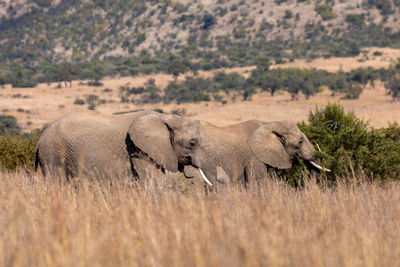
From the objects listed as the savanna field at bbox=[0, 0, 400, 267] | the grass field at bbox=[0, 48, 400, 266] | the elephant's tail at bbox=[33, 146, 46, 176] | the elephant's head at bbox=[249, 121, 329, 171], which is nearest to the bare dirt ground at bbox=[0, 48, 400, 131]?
the savanna field at bbox=[0, 0, 400, 267]

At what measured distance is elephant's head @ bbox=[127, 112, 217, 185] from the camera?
8102 mm

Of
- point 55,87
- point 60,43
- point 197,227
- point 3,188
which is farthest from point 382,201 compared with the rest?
point 60,43

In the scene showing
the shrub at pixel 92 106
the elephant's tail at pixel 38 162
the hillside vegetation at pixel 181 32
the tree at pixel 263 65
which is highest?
the elephant's tail at pixel 38 162

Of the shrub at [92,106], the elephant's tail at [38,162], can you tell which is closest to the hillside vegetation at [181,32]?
the shrub at [92,106]

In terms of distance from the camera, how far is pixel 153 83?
2406 inches

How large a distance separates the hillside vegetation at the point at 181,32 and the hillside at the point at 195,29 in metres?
0.17

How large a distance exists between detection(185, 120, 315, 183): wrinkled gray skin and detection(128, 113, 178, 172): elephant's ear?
1550mm

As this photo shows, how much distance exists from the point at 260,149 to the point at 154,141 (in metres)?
2.42

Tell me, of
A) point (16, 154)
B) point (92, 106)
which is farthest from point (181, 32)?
point (16, 154)

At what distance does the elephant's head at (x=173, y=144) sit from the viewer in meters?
8.10

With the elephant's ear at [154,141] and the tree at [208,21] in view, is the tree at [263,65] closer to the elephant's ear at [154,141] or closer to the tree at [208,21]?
the tree at [208,21]

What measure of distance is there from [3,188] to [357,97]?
46.5 meters

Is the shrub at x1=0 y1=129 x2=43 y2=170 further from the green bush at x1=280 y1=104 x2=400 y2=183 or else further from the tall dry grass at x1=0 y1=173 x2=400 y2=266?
the tall dry grass at x1=0 y1=173 x2=400 y2=266

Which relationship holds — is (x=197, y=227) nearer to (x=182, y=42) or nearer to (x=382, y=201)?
(x=382, y=201)
